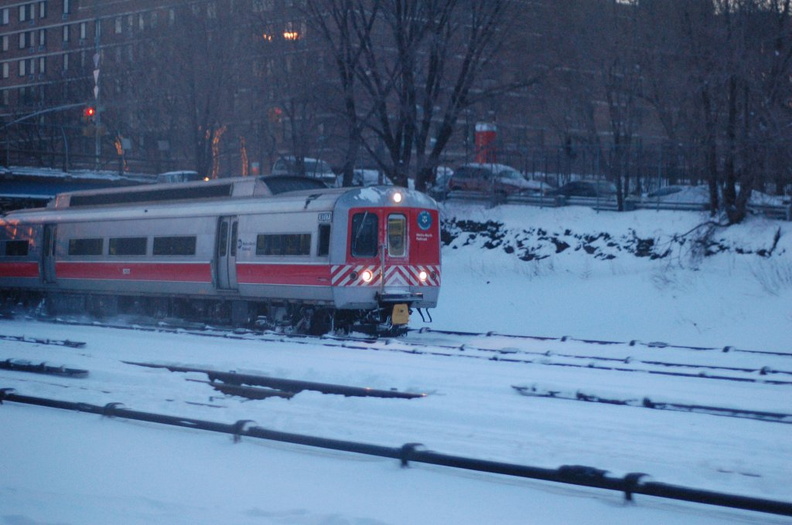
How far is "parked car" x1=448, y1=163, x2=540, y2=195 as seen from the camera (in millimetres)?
35062

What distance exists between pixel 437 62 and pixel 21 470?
80.1ft

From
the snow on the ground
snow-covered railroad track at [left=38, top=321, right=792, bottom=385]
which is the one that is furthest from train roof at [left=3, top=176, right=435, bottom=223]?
the snow on the ground

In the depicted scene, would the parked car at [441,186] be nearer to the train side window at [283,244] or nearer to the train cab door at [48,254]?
the train cab door at [48,254]

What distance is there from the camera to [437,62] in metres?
30.8

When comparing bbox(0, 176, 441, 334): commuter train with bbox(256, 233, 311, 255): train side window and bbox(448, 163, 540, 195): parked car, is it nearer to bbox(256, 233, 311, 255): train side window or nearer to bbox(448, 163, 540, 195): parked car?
bbox(256, 233, 311, 255): train side window

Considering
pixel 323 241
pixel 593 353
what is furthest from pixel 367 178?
pixel 593 353

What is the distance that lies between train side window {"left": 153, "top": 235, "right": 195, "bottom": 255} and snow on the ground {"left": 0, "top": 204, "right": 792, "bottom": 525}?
2662 mm

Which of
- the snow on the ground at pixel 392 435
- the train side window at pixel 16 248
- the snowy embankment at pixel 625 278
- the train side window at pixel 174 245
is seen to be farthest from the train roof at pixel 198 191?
the snowy embankment at pixel 625 278

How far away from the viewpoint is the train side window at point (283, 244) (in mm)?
19625

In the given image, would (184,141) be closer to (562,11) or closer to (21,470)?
(562,11)

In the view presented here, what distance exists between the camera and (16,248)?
28.6 metres

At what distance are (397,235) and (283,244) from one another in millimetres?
2519

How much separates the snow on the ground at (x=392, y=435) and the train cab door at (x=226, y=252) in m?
2.20

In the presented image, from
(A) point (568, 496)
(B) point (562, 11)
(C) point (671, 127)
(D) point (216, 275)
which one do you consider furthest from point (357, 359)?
(B) point (562, 11)
